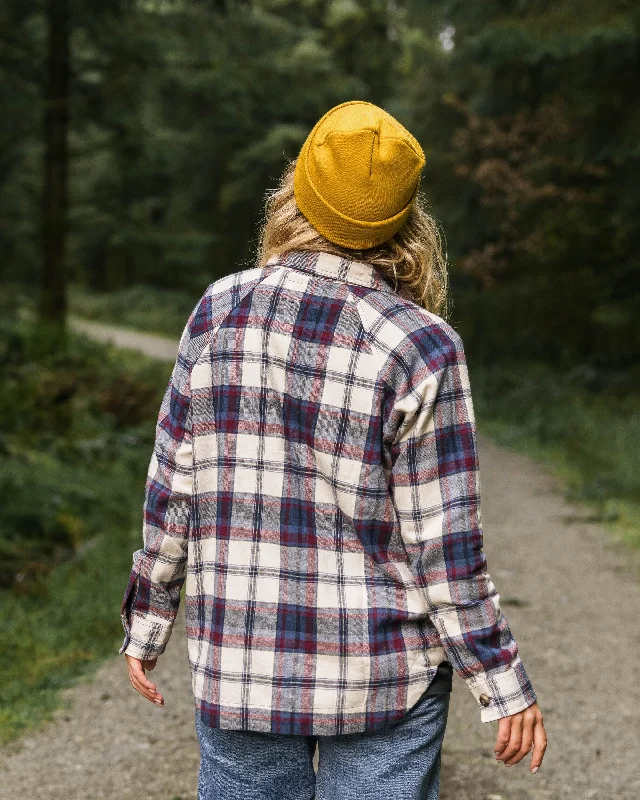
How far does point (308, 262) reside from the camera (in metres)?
1.96

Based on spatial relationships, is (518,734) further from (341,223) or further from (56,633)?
(56,633)

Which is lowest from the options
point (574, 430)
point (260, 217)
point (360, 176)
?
point (574, 430)

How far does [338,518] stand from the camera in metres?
1.85

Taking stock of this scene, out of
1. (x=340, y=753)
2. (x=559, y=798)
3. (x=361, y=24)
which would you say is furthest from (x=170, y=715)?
(x=361, y=24)

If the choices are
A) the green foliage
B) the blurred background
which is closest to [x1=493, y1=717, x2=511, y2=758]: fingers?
the blurred background

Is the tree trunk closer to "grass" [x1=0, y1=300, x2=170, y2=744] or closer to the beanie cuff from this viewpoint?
"grass" [x1=0, y1=300, x2=170, y2=744]

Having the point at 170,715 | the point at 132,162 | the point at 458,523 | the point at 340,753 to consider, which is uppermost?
the point at 132,162

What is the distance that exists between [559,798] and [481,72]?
50.7ft

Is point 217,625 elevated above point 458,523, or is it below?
below

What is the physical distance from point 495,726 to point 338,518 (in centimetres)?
263

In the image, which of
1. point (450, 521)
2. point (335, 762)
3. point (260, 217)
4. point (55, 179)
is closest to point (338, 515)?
point (450, 521)

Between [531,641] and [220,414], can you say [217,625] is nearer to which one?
[220,414]

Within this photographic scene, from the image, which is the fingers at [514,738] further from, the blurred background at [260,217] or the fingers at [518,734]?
the blurred background at [260,217]

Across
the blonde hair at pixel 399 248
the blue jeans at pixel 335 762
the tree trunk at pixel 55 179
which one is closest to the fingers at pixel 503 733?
the blue jeans at pixel 335 762
